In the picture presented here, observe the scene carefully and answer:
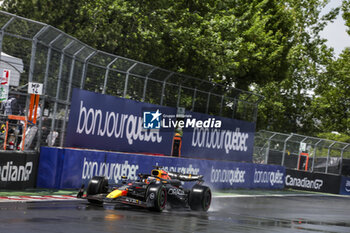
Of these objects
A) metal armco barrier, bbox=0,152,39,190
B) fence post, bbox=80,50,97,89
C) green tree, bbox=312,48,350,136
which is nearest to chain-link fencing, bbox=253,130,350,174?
fence post, bbox=80,50,97,89

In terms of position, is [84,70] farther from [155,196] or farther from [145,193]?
[155,196]

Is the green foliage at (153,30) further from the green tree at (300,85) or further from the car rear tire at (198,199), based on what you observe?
the green tree at (300,85)

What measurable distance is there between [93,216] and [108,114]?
796 cm

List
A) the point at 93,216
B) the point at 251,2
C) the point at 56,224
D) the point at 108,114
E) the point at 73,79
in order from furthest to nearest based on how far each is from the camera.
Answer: the point at 251,2 < the point at 108,114 < the point at 73,79 < the point at 93,216 < the point at 56,224

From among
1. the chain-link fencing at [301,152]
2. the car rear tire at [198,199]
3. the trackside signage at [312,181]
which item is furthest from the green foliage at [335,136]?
the car rear tire at [198,199]

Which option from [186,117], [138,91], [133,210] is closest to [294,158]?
[186,117]

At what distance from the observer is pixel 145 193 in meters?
13.1

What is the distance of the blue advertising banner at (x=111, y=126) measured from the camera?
1725cm

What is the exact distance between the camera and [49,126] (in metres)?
16.2

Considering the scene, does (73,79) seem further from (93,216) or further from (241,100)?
(241,100)

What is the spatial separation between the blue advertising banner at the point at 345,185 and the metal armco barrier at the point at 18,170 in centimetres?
2182

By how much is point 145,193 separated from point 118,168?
5019 millimetres

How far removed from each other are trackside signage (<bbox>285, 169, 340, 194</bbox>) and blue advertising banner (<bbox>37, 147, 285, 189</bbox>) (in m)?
4.53

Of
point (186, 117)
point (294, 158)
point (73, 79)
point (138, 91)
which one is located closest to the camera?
point (73, 79)
